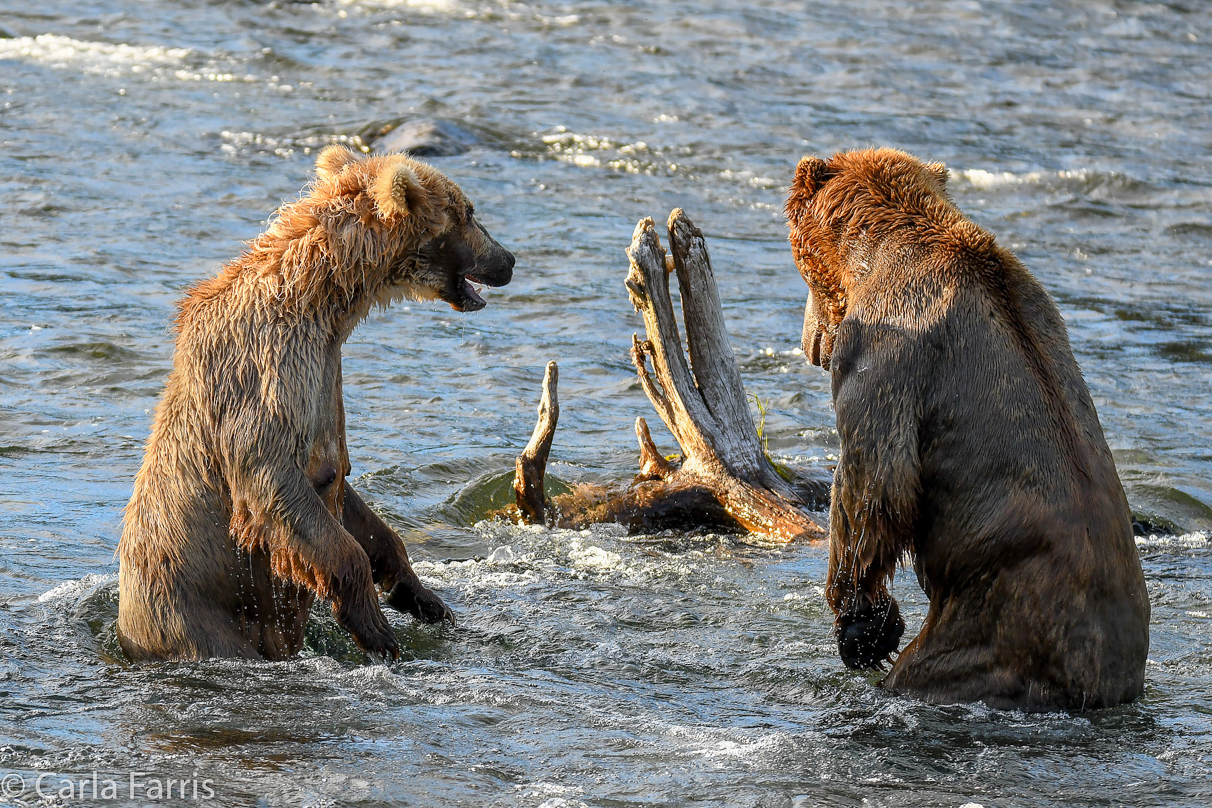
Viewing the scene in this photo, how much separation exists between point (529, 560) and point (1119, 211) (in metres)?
10.3

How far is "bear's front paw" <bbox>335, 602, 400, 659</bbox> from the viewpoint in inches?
243

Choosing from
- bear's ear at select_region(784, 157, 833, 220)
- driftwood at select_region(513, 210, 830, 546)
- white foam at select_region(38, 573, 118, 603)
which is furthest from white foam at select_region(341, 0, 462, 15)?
bear's ear at select_region(784, 157, 833, 220)

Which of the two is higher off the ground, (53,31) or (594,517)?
(53,31)

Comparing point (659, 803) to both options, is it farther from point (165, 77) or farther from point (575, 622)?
point (165, 77)

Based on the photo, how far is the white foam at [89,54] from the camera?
62.8 ft

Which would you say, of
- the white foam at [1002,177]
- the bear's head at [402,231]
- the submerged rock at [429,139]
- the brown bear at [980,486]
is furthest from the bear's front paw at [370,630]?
the white foam at [1002,177]

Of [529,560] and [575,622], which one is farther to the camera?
[529,560]

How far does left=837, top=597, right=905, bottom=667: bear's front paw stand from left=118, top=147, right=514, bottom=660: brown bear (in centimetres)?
185

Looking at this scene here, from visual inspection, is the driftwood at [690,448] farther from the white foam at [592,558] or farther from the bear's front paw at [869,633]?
the bear's front paw at [869,633]

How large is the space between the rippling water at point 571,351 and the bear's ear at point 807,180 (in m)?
1.95

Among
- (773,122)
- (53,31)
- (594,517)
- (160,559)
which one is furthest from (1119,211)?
(53,31)

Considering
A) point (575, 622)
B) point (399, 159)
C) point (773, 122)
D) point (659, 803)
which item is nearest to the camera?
point (659, 803)

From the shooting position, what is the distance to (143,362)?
10695 millimetres

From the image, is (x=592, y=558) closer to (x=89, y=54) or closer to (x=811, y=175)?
(x=811, y=175)
